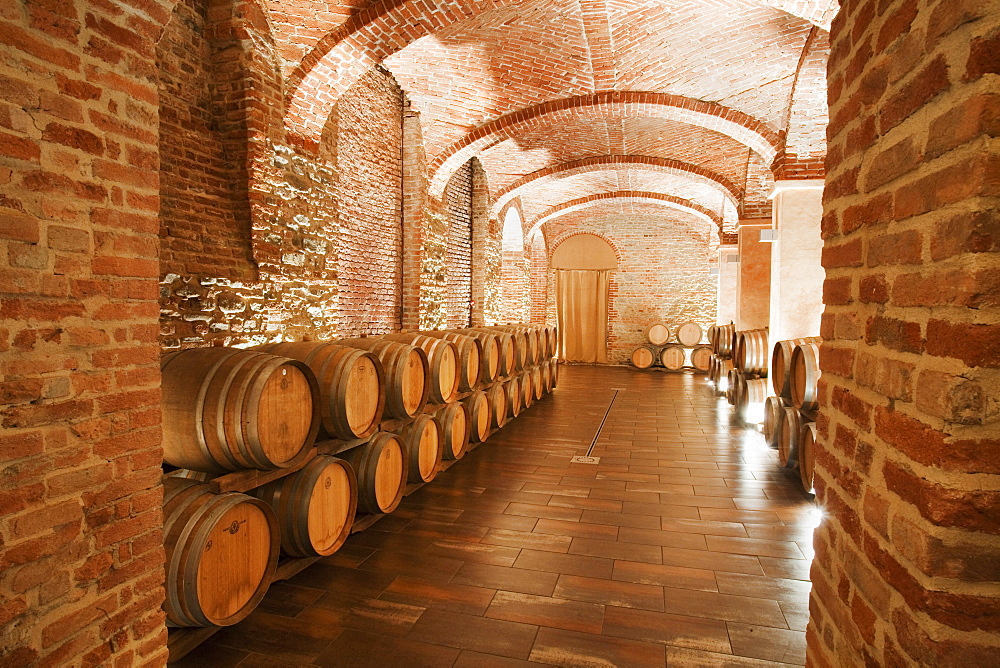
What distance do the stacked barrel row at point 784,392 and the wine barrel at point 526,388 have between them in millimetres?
2726

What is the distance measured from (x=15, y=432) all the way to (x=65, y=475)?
191 millimetres

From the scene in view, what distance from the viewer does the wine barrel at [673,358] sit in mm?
12945

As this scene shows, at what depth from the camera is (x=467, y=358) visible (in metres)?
5.29

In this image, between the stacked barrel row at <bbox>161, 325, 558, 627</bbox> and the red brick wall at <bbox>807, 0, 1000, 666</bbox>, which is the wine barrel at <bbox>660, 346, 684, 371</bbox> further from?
the red brick wall at <bbox>807, 0, 1000, 666</bbox>

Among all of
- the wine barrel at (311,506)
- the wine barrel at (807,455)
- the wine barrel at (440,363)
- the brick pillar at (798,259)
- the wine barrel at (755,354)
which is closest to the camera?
the wine barrel at (311,506)

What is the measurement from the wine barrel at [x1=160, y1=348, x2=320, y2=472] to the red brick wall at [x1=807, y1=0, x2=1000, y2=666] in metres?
2.27

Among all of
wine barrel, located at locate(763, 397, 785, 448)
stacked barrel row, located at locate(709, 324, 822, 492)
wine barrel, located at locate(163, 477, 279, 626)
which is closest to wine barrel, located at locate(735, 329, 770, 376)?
stacked barrel row, located at locate(709, 324, 822, 492)

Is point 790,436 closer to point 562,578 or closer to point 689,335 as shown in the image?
point 562,578

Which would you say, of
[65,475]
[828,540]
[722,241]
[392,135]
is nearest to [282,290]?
[392,135]

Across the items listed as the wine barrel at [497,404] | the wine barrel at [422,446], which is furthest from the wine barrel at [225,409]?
the wine barrel at [497,404]

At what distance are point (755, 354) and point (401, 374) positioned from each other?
471cm

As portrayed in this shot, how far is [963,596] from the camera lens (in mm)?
972

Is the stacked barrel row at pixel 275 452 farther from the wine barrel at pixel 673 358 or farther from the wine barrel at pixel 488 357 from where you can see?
the wine barrel at pixel 673 358

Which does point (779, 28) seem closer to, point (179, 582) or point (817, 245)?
point (817, 245)
